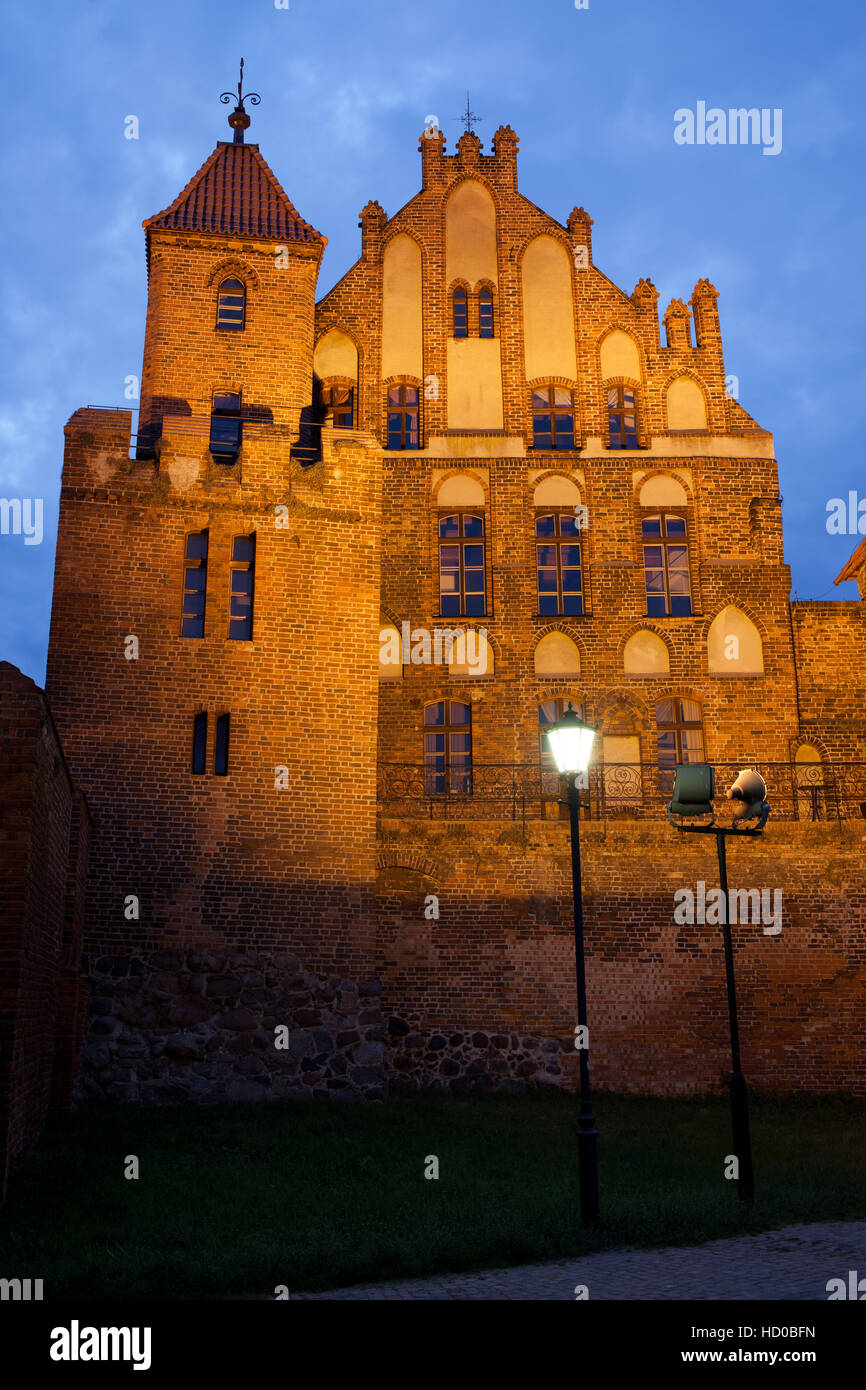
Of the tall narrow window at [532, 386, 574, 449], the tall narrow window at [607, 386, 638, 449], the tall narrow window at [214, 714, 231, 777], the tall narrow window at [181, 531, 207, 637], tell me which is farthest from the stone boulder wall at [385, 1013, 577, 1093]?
the tall narrow window at [607, 386, 638, 449]

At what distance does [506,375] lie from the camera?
23672mm

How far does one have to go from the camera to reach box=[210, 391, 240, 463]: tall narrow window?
Result: 19375 mm

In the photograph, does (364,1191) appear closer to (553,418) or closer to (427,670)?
(427,670)

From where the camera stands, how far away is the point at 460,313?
24.1 meters

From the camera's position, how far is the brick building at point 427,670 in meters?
16.6

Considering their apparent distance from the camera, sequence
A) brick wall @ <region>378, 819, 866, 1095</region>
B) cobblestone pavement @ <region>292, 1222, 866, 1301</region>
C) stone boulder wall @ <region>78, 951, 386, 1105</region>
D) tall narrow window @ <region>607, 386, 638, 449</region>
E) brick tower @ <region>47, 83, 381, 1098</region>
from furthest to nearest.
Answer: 1. tall narrow window @ <region>607, 386, 638, 449</region>
2. brick wall @ <region>378, 819, 866, 1095</region>
3. brick tower @ <region>47, 83, 381, 1098</region>
4. stone boulder wall @ <region>78, 951, 386, 1105</region>
5. cobblestone pavement @ <region>292, 1222, 866, 1301</region>

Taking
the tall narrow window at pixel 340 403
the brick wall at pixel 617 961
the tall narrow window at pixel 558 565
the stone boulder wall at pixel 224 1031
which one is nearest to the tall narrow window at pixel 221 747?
the stone boulder wall at pixel 224 1031

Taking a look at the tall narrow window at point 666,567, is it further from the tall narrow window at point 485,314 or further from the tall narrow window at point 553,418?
the tall narrow window at point 485,314

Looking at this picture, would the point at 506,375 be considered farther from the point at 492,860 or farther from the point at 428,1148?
the point at 428,1148

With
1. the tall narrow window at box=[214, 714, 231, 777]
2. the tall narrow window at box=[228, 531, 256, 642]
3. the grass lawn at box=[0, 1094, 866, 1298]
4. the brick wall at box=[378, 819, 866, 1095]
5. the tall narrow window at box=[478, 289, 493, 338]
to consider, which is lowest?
the grass lawn at box=[0, 1094, 866, 1298]

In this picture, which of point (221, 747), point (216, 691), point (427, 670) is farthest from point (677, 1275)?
point (427, 670)

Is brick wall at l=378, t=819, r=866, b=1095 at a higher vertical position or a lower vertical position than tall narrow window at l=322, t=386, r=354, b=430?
lower

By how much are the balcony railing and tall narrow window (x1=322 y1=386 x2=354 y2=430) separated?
725 centimetres

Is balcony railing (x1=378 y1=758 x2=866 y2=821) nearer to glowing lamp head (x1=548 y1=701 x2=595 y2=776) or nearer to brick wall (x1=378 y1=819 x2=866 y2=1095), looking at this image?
brick wall (x1=378 y1=819 x2=866 y2=1095)
